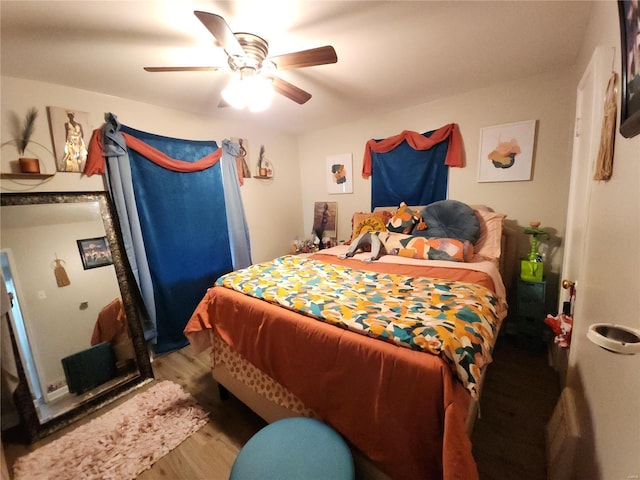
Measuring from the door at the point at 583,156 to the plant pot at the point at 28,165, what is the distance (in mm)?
3242

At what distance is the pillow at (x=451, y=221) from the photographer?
7.36 feet

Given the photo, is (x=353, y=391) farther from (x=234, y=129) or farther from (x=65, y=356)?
(x=234, y=129)

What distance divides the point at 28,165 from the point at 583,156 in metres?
3.61

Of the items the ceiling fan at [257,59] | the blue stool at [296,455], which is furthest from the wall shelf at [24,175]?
the blue stool at [296,455]

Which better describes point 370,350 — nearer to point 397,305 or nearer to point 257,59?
point 397,305

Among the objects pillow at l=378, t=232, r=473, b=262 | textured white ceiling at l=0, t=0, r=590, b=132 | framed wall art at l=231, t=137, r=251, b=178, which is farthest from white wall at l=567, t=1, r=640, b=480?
framed wall art at l=231, t=137, r=251, b=178

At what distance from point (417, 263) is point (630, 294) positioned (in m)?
1.37

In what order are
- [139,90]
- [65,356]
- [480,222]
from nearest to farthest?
1. [65,356]
2. [139,90]
3. [480,222]

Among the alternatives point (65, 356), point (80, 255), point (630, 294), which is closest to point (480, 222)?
point (630, 294)

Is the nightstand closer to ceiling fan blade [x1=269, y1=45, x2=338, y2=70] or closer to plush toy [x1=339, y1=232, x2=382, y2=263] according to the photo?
plush toy [x1=339, y1=232, x2=382, y2=263]

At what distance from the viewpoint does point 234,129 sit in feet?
9.91

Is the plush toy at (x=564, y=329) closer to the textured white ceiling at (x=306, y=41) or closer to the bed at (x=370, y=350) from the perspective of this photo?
the bed at (x=370, y=350)

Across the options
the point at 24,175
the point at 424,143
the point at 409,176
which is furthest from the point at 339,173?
the point at 24,175

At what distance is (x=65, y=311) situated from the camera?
1833 millimetres
